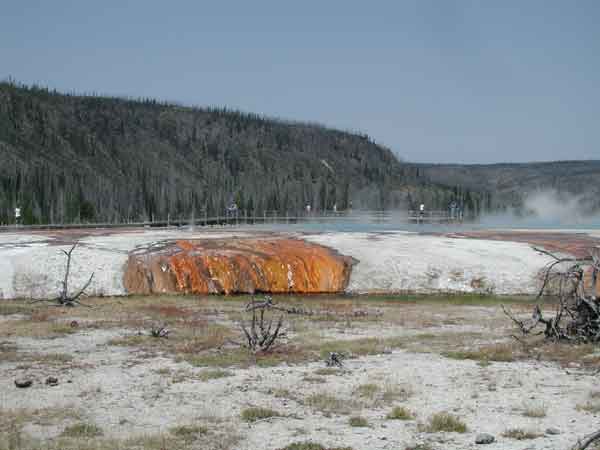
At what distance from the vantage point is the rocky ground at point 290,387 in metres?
12.6

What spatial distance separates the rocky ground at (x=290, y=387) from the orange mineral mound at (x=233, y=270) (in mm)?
9831

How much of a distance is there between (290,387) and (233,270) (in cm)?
2118

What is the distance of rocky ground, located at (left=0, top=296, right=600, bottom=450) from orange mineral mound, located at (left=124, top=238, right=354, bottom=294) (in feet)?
32.3

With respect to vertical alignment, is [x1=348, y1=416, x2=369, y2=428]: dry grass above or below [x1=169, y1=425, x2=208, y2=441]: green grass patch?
below

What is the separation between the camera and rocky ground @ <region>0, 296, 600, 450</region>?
1257 centimetres

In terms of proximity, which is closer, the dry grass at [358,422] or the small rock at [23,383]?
the dry grass at [358,422]

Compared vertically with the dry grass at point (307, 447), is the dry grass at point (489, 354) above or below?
below

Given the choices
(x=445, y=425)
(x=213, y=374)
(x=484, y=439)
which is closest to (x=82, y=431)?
(x=213, y=374)

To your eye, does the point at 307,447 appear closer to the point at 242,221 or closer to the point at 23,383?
the point at 23,383

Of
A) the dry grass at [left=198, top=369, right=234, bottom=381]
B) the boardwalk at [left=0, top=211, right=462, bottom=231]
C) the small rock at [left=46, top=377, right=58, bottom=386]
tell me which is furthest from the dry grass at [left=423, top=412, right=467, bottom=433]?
the boardwalk at [left=0, top=211, right=462, bottom=231]

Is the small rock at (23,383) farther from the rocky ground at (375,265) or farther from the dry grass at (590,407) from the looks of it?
the rocky ground at (375,265)

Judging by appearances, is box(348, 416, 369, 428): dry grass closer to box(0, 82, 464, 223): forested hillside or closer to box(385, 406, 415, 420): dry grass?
box(385, 406, 415, 420): dry grass

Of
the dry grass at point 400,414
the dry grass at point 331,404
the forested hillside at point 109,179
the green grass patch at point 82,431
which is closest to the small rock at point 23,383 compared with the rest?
the green grass patch at point 82,431

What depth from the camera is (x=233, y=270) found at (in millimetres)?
36750
